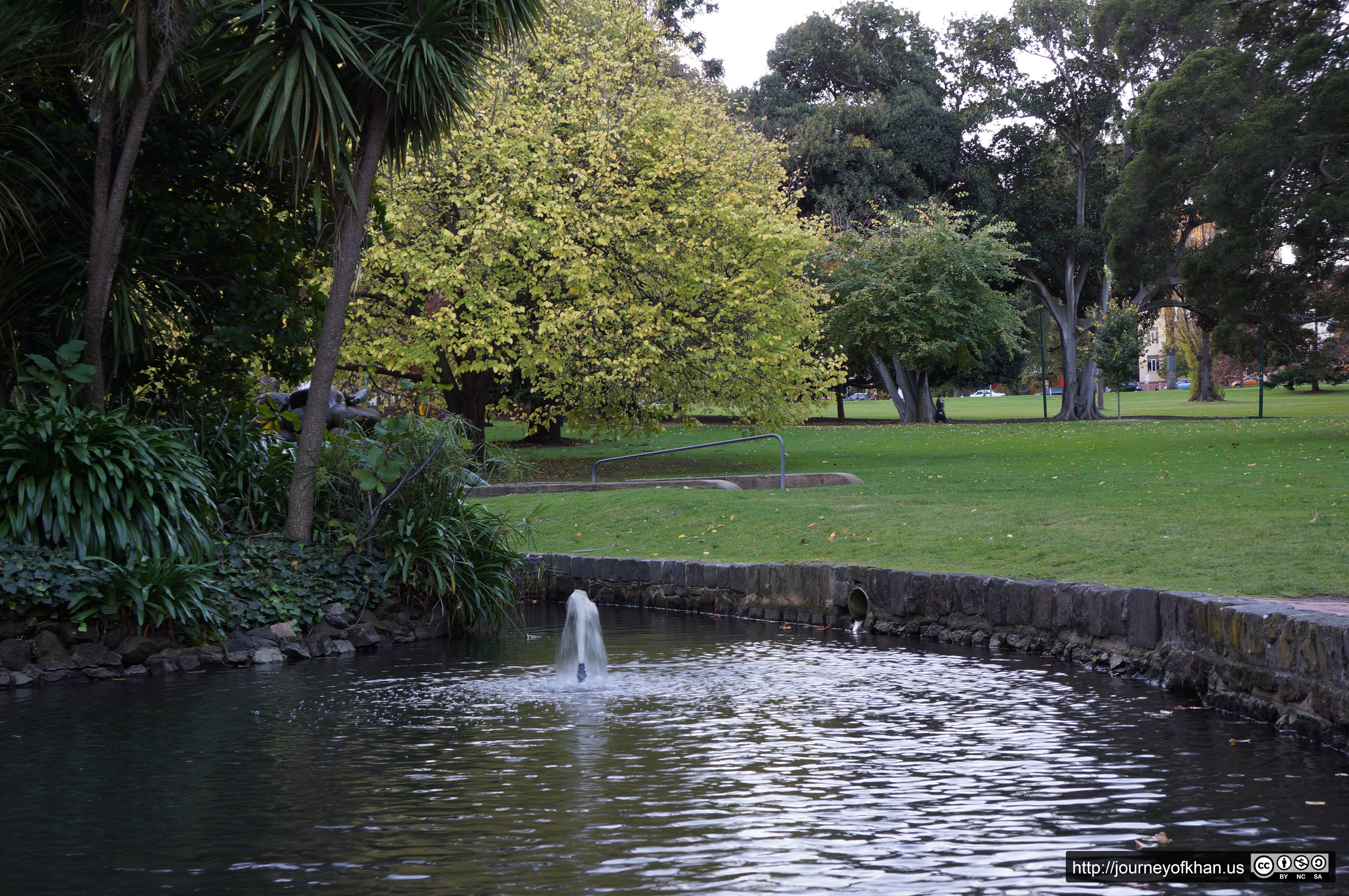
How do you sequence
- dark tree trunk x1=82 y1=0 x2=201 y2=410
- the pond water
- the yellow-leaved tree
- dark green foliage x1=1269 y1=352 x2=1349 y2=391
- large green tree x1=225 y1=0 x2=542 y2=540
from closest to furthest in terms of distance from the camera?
1. the pond water
2. large green tree x1=225 y1=0 x2=542 y2=540
3. dark tree trunk x1=82 y1=0 x2=201 y2=410
4. the yellow-leaved tree
5. dark green foliage x1=1269 y1=352 x2=1349 y2=391

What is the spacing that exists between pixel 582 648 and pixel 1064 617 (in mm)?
3610

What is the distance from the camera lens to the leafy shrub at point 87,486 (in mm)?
8953

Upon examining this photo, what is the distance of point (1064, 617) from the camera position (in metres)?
8.80

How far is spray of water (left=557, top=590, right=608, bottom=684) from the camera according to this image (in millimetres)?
8688

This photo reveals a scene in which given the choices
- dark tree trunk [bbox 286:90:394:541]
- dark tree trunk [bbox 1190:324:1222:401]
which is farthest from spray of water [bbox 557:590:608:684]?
dark tree trunk [bbox 1190:324:1222:401]

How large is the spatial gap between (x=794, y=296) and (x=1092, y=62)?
2098 cm

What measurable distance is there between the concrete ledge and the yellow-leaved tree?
2.58 m

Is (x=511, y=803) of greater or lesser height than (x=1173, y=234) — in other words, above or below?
below

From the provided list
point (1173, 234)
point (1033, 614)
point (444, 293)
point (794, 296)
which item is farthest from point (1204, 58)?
point (1033, 614)

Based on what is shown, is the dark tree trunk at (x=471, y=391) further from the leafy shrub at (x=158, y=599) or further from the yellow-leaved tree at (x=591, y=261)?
the leafy shrub at (x=158, y=599)

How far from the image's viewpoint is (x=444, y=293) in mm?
21266

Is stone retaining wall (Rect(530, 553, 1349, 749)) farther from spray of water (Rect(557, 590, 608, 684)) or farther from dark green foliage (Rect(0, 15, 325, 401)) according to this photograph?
dark green foliage (Rect(0, 15, 325, 401))

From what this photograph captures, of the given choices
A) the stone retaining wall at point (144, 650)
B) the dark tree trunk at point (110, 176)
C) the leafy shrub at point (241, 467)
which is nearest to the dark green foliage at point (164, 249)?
the dark tree trunk at point (110, 176)

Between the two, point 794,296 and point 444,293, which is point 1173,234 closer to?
point 794,296
